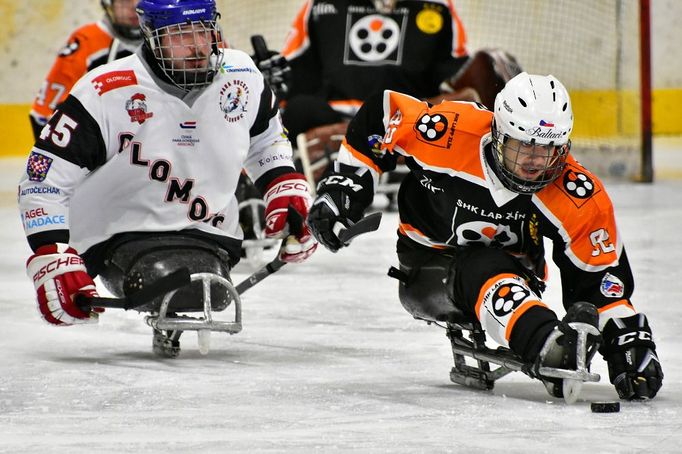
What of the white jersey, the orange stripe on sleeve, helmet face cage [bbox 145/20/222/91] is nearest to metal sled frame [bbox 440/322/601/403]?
the white jersey

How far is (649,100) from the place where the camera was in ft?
25.1

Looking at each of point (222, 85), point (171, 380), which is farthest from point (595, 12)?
point (171, 380)

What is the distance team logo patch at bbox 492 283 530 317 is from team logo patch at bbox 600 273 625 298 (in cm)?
21

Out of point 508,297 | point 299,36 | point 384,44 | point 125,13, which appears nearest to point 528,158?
point 508,297

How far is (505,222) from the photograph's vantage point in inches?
119

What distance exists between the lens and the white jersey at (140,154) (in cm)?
326

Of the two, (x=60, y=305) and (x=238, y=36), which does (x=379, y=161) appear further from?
(x=238, y=36)

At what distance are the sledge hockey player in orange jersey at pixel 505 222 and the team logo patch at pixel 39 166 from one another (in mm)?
616

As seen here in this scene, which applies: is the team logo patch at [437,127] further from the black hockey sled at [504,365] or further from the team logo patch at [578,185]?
the black hockey sled at [504,365]

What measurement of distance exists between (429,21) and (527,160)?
4189 millimetres

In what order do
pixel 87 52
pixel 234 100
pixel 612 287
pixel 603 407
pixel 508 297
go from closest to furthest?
pixel 603 407 < pixel 508 297 < pixel 612 287 < pixel 234 100 < pixel 87 52

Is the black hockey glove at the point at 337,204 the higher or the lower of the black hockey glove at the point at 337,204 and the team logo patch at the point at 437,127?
the lower

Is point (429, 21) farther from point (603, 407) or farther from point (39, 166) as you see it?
point (603, 407)

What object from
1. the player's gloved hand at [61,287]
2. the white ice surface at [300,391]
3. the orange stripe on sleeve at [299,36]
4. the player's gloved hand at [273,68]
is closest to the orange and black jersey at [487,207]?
the white ice surface at [300,391]
